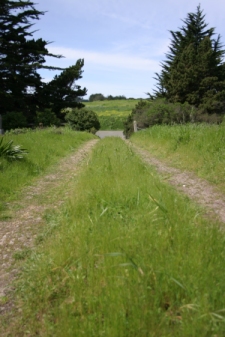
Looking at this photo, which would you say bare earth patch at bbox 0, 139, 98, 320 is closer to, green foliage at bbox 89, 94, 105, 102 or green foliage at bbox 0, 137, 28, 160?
green foliage at bbox 0, 137, 28, 160

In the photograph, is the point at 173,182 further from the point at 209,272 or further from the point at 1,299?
the point at 1,299

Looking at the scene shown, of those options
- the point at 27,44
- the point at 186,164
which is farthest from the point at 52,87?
the point at 186,164

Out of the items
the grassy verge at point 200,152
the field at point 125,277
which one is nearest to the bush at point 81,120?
the grassy verge at point 200,152

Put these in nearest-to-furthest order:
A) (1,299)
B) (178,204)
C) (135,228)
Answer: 1. (1,299)
2. (135,228)
3. (178,204)

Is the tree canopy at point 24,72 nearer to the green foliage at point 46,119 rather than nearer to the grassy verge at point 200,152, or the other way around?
the green foliage at point 46,119

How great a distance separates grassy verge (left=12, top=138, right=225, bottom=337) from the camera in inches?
61.7

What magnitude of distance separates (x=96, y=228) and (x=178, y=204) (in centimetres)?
106

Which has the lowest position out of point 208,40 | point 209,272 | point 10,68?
point 209,272

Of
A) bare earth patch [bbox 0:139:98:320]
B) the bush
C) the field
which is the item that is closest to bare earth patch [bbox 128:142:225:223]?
the field

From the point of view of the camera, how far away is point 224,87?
89.1ft

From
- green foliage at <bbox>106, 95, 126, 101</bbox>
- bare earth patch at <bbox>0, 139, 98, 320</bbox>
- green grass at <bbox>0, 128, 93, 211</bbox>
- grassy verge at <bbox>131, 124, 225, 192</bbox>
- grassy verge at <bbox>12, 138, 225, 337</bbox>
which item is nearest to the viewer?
grassy verge at <bbox>12, 138, 225, 337</bbox>

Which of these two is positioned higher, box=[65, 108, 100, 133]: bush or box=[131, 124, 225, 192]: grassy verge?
box=[65, 108, 100, 133]: bush

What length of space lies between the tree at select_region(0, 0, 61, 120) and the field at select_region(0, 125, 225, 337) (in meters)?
24.3

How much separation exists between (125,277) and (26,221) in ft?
6.72
